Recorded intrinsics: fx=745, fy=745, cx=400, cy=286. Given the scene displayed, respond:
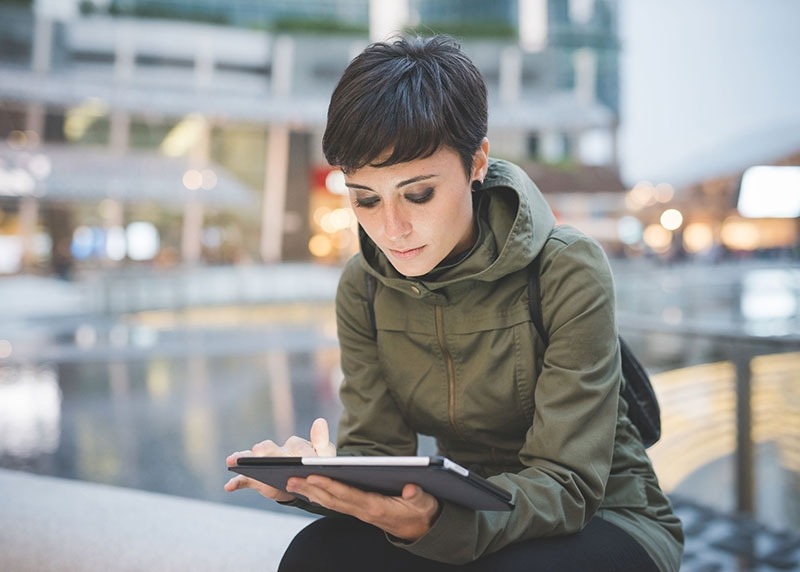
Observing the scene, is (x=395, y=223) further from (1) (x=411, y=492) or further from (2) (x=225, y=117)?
(2) (x=225, y=117)

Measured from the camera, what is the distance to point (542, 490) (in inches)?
47.6

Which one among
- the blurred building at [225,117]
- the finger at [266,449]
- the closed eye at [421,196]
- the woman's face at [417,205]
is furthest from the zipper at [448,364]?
the blurred building at [225,117]

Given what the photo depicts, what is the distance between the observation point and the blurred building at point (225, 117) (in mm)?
21953

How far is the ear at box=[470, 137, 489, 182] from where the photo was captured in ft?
4.49

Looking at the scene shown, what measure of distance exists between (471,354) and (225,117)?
24.4 metres

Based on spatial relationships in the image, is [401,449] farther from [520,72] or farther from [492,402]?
[520,72]

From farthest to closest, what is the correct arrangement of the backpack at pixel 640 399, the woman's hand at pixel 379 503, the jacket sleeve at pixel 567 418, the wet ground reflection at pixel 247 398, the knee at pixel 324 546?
the wet ground reflection at pixel 247 398 → the backpack at pixel 640 399 → the knee at pixel 324 546 → the jacket sleeve at pixel 567 418 → the woman's hand at pixel 379 503

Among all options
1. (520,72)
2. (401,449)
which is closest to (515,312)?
(401,449)

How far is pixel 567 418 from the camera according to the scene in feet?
4.11

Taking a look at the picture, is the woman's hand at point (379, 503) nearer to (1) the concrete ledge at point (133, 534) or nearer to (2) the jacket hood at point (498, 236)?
(2) the jacket hood at point (498, 236)

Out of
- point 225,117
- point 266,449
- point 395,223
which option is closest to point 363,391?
point 266,449

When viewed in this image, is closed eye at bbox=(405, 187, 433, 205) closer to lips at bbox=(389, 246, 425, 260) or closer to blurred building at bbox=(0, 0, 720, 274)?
lips at bbox=(389, 246, 425, 260)

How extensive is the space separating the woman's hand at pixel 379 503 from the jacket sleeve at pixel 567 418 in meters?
0.05

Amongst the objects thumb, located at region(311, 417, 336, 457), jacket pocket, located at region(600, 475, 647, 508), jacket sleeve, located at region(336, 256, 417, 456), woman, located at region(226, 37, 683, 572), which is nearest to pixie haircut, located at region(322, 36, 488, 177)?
woman, located at region(226, 37, 683, 572)
